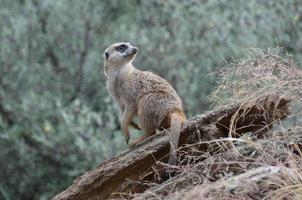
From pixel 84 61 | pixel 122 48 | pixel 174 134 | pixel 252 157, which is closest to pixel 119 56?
pixel 122 48

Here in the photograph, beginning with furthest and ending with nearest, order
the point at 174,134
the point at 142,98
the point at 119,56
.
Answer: the point at 119,56, the point at 142,98, the point at 174,134

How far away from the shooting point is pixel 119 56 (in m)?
6.53

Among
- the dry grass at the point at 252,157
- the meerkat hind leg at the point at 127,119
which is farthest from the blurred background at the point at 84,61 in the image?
the dry grass at the point at 252,157

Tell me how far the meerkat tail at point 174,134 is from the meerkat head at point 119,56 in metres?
1.08

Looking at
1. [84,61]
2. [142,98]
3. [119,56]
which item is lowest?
[84,61]

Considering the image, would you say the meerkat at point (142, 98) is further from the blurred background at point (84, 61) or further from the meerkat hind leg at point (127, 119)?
the blurred background at point (84, 61)

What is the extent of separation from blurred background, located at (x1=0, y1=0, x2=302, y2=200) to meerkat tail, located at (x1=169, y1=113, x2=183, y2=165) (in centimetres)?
568

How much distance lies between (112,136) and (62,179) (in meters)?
1.23

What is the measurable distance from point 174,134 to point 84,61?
7.30 metres

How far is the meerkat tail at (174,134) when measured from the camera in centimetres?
493

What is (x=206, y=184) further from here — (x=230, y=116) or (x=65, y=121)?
(x=65, y=121)

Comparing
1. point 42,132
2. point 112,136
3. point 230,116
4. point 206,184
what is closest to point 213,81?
point 112,136

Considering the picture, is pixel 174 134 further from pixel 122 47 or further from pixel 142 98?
pixel 122 47

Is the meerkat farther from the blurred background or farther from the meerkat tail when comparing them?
the blurred background
